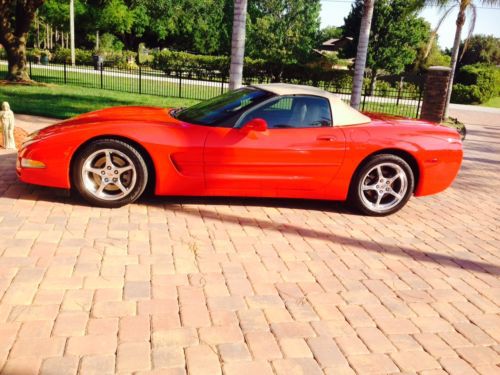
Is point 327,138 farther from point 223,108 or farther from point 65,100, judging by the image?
point 65,100

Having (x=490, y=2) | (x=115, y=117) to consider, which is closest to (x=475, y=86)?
(x=490, y=2)

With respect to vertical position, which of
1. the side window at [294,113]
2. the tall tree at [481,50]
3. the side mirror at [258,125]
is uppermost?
the tall tree at [481,50]

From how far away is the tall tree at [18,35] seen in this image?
Answer: 1803cm

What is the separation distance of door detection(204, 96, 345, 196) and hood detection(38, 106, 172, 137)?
0.74 metres

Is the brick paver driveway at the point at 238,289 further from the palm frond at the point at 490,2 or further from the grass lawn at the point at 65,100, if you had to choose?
the palm frond at the point at 490,2

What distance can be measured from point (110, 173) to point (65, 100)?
33.1ft

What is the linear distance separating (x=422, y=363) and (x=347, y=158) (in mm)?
2700

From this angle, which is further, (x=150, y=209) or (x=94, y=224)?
(x=150, y=209)

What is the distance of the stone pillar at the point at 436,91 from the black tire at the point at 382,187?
10.0 metres

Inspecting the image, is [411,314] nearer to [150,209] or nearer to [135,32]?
[150,209]

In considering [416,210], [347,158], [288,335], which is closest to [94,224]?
[288,335]

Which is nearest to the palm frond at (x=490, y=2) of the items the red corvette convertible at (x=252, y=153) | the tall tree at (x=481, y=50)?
the red corvette convertible at (x=252, y=153)

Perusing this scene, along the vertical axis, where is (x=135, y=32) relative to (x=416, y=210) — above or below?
above

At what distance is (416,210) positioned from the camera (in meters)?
5.75
